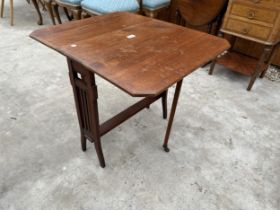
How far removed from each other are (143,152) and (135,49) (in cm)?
77

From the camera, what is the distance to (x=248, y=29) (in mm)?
1968

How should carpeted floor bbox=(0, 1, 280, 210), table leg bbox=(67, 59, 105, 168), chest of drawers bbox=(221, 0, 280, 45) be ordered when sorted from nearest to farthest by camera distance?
table leg bbox=(67, 59, 105, 168) < carpeted floor bbox=(0, 1, 280, 210) < chest of drawers bbox=(221, 0, 280, 45)

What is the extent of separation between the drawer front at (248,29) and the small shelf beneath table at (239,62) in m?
0.36

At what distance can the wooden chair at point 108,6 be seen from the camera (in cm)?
221

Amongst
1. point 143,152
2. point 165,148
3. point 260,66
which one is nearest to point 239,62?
point 260,66

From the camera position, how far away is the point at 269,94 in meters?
2.16

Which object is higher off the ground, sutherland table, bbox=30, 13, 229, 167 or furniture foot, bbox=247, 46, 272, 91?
sutherland table, bbox=30, 13, 229, 167

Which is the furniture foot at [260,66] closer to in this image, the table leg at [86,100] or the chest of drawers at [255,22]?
the chest of drawers at [255,22]

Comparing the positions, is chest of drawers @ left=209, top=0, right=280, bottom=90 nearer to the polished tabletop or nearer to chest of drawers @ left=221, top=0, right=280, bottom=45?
chest of drawers @ left=221, top=0, right=280, bottom=45

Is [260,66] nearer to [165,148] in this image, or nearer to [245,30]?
[245,30]

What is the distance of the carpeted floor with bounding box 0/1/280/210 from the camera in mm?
1284

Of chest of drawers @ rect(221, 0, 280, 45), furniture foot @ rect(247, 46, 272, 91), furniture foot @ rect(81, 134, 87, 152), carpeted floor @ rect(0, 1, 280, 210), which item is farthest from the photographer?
furniture foot @ rect(247, 46, 272, 91)

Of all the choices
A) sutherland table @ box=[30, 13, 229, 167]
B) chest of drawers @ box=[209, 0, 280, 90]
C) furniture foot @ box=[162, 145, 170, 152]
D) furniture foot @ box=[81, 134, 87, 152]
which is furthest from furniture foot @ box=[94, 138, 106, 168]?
chest of drawers @ box=[209, 0, 280, 90]

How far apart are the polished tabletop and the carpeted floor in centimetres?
76
